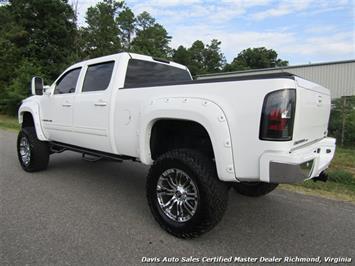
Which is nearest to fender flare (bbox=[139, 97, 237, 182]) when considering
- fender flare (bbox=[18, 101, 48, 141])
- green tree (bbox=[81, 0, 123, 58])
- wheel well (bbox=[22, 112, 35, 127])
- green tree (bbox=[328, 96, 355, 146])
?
fender flare (bbox=[18, 101, 48, 141])

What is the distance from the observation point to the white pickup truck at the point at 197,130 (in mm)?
2701

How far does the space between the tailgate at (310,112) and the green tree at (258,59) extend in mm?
60920

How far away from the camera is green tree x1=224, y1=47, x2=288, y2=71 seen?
64.4 m

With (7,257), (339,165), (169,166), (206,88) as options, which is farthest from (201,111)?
(339,165)

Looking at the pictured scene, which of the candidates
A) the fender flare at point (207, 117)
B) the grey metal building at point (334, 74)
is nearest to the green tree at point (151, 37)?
the grey metal building at point (334, 74)

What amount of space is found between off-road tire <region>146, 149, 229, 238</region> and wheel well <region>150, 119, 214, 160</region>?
1.20 ft

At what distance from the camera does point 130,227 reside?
11.6 ft

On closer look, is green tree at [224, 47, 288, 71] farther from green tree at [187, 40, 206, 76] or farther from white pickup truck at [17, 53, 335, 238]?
white pickup truck at [17, 53, 335, 238]

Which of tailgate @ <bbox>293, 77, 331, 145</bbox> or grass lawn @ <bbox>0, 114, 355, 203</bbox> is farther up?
tailgate @ <bbox>293, 77, 331, 145</bbox>

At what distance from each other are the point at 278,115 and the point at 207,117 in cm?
65

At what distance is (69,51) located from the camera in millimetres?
30922

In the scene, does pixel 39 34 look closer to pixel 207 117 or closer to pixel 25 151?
pixel 25 151

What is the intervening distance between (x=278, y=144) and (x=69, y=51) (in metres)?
31.5

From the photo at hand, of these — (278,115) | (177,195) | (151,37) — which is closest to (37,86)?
(177,195)
